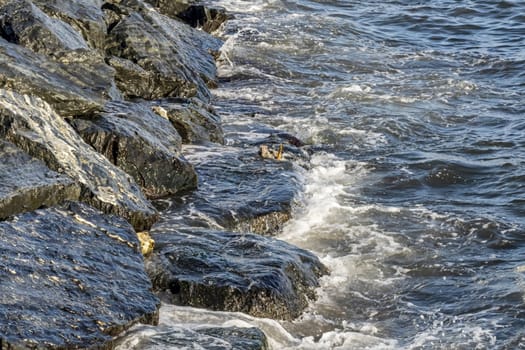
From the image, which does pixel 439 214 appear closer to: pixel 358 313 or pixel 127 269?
pixel 358 313

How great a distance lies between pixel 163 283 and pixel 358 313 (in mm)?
1973

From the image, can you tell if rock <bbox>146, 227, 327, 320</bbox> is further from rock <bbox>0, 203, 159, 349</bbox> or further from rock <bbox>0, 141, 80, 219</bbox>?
rock <bbox>0, 141, 80, 219</bbox>

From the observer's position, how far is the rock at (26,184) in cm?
747

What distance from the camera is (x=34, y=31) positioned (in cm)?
1105

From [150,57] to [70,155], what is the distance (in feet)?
17.0

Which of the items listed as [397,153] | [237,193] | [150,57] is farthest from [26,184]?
[397,153]

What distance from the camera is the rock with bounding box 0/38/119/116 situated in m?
9.67

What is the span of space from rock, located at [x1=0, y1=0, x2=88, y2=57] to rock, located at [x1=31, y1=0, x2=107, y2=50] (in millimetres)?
1066

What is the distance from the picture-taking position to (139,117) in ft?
35.8

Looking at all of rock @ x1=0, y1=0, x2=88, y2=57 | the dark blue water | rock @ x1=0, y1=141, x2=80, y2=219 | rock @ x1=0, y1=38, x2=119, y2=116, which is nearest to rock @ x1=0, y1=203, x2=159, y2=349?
rock @ x1=0, y1=141, x2=80, y2=219

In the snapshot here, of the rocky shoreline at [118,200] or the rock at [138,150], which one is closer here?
the rocky shoreline at [118,200]

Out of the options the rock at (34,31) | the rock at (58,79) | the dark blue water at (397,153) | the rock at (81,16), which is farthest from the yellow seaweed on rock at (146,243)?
the rock at (81,16)

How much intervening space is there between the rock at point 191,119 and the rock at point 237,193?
28cm

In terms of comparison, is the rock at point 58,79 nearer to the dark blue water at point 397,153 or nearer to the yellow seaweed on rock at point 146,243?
the yellow seaweed on rock at point 146,243
